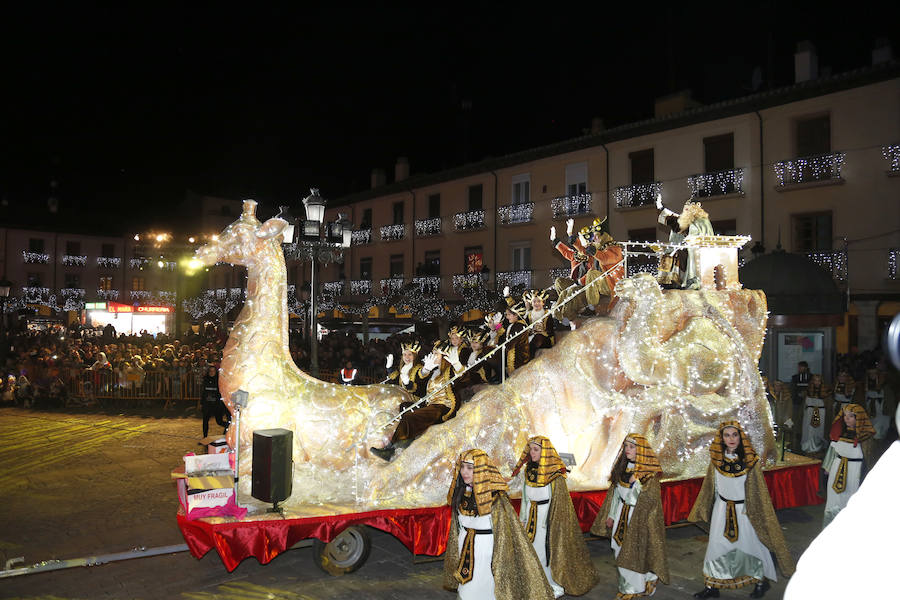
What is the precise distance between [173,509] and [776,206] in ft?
58.0

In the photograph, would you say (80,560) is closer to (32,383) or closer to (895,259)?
(32,383)

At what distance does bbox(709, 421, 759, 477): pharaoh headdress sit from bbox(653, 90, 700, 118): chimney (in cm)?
1740

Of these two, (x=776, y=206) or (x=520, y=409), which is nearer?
(x=520, y=409)

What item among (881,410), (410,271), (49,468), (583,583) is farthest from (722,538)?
(410,271)

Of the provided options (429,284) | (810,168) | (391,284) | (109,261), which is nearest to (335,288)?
(391,284)

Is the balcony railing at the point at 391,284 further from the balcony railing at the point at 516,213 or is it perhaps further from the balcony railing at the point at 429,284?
the balcony railing at the point at 516,213

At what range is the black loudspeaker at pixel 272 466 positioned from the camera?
6.04 metres

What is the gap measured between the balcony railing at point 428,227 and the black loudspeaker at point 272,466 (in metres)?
22.5

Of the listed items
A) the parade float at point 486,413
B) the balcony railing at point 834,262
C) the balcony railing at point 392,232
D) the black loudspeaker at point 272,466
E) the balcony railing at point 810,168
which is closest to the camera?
the black loudspeaker at point 272,466

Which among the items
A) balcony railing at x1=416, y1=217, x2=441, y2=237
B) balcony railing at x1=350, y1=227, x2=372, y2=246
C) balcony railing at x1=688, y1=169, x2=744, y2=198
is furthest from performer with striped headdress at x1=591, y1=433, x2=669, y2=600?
balcony railing at x1=350, y1=227, x2=372, y2=246

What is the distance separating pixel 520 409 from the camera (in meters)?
7.27

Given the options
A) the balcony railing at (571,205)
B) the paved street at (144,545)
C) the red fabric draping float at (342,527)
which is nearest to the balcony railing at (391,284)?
the balcony railing at (571,205)

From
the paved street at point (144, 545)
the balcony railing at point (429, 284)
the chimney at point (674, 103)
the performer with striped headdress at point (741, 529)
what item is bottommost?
the paved street at point (144, 545)

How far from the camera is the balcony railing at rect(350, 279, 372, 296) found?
31.0 m
